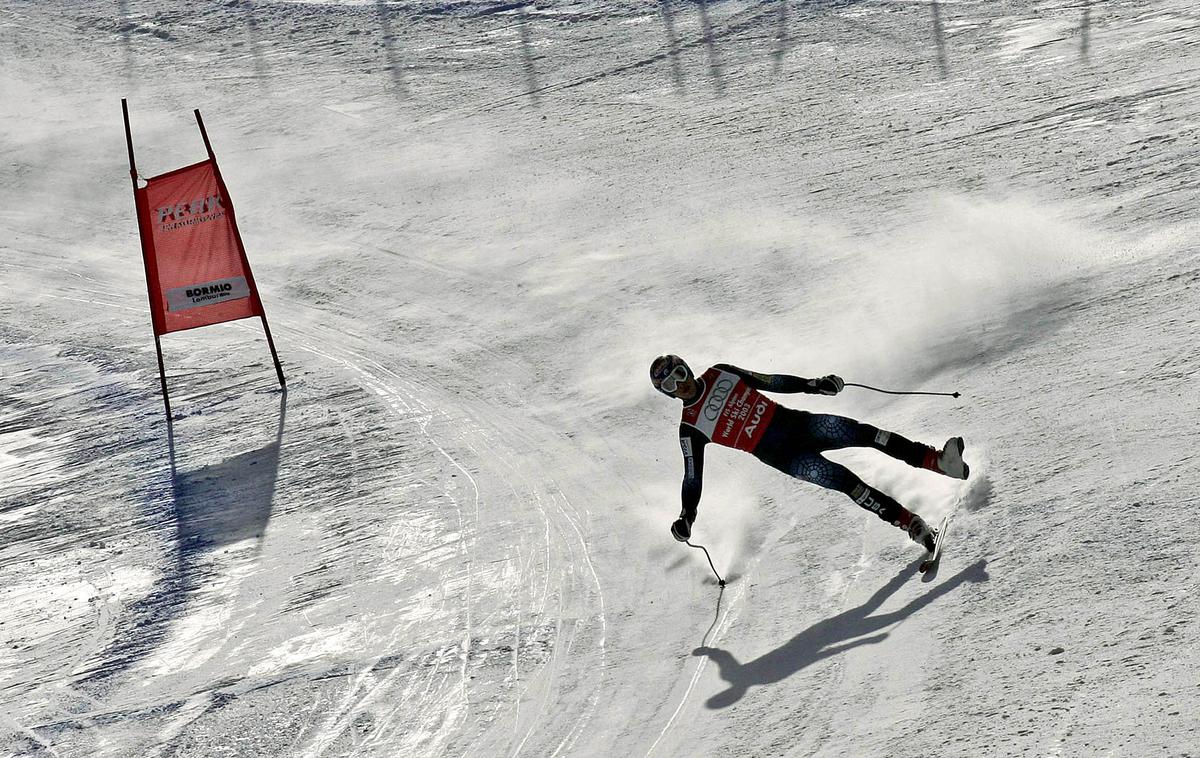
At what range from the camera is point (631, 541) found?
8.73m

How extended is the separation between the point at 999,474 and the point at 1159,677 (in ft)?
8.14

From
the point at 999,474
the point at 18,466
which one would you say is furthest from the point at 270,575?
the point at 999,474

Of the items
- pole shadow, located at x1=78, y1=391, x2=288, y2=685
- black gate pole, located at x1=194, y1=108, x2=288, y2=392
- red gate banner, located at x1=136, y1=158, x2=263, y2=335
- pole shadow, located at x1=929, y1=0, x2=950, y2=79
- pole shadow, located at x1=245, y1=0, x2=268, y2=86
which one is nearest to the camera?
pole shadow, located at x1=78, y1=391, x2=288, y2=685

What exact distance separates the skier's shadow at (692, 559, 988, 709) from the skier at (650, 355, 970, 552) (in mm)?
441

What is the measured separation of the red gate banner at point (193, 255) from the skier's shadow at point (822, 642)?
637cm

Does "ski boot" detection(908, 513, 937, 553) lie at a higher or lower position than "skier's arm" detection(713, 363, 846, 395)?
lower

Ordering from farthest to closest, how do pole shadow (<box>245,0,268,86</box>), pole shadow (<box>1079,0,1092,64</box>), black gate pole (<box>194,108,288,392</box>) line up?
pole shadow (<box>245,0,268,86</box>) < pole shadow (<box>1079,0,1092,64</box>) < black gate pole (<box>194,108,288,392</box>)

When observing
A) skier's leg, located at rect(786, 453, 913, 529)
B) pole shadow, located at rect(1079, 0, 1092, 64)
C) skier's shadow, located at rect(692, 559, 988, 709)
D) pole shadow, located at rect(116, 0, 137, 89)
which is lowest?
skier's shadow, located at rect(692, 559, 988, 709)

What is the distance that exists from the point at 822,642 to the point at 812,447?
1220 millimetres

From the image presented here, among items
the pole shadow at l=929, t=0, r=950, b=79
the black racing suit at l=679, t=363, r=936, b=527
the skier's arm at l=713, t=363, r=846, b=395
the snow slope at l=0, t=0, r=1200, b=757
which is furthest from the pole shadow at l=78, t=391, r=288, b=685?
the pole shadow at l=929, t=0, r=950, b=79

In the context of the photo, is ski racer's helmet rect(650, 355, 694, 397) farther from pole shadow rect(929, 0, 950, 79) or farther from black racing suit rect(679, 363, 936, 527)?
pole shadow rect(929, 0, 950, 79)

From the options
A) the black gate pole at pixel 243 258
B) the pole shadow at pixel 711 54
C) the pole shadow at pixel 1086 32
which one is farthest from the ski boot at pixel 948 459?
the pole shadow at pixel 711 54

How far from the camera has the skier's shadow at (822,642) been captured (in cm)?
673

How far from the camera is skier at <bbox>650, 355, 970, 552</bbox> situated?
287 inches
